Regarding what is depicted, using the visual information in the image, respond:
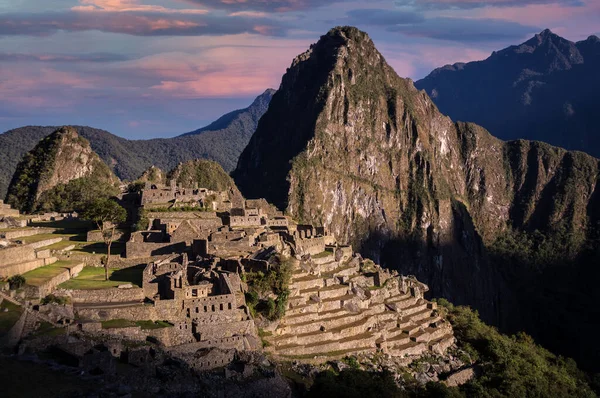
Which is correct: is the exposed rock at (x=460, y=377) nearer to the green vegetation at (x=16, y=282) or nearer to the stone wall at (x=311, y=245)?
the stone wall at (x=311, y=245)

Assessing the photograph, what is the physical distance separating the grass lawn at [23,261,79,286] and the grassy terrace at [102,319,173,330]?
4.20 metres

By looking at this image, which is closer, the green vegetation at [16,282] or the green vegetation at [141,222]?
the green vegetation at [16,282]

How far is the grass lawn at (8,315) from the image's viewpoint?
26750 millimetres

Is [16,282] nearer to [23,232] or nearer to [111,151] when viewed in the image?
[23,232]

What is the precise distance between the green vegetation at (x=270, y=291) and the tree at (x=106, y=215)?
962 centimetres

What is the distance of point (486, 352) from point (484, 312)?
12064 centimetres

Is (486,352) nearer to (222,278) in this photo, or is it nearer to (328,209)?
(222,278)

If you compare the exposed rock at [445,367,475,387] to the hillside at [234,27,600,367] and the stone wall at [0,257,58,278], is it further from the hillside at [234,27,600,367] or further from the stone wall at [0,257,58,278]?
the hillside at [234,27,600,367]

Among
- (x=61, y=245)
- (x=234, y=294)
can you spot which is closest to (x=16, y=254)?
(x=61, y=245)

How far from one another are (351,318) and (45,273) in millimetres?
20149

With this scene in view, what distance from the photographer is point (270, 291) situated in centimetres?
4131

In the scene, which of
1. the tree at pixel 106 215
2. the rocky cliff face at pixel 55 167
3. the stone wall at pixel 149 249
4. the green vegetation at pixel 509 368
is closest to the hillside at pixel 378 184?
the rocky cliff face at pixel 55 167

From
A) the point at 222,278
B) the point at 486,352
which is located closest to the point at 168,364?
the point at 222,278

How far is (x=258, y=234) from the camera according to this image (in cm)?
4950
